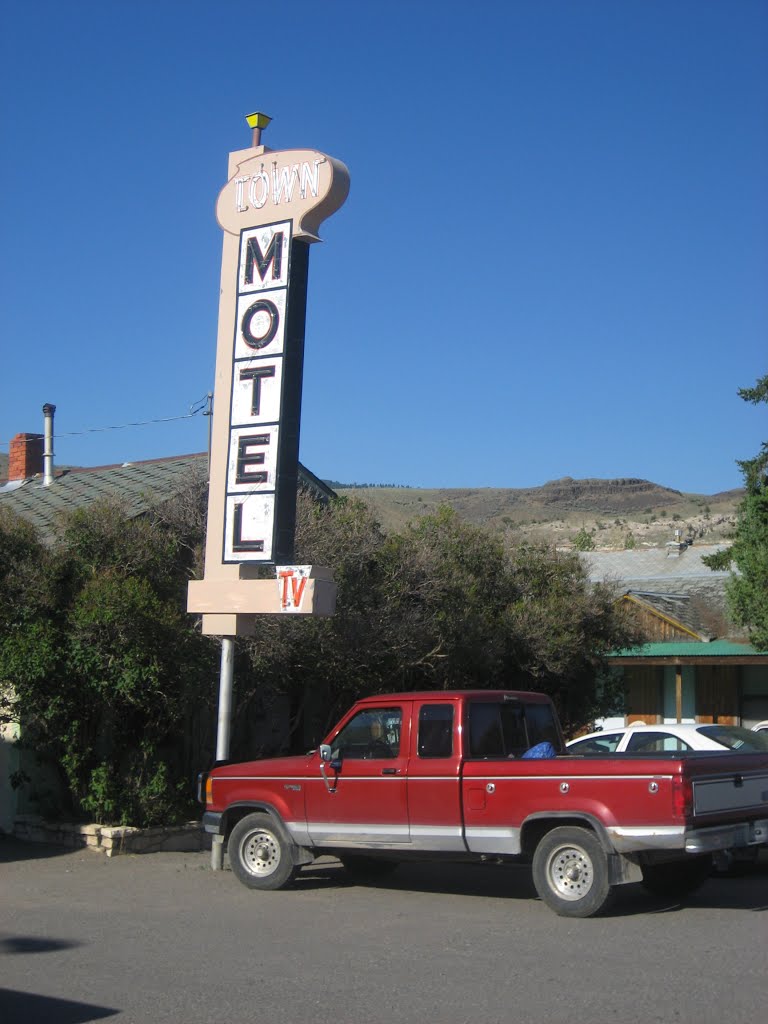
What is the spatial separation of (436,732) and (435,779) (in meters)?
0.46

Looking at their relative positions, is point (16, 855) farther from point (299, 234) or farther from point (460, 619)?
point (299, 234)

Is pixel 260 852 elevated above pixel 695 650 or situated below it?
below

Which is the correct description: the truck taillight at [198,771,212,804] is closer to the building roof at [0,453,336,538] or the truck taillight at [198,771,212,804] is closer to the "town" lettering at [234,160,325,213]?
the building roof at [0,453,336,538]

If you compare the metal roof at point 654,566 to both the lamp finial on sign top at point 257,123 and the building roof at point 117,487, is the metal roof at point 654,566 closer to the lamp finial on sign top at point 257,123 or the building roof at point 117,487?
the building roof at point 117,487

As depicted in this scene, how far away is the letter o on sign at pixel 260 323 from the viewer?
1362cm

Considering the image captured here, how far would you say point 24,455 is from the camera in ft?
76.6

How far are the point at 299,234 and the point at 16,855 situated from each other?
26.8ft

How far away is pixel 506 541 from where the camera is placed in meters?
18.7

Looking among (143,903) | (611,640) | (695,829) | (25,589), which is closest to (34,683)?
(25,589)

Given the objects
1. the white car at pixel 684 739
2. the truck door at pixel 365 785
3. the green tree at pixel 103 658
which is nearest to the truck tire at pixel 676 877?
the truck door at pixel 365 785

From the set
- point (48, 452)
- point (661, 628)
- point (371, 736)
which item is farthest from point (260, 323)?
point (661, 628)

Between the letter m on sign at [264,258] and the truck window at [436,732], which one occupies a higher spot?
the letter m on sign at [264,258]

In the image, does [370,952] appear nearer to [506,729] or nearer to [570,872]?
[570,872]

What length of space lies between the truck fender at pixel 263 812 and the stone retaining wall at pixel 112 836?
236 cm
